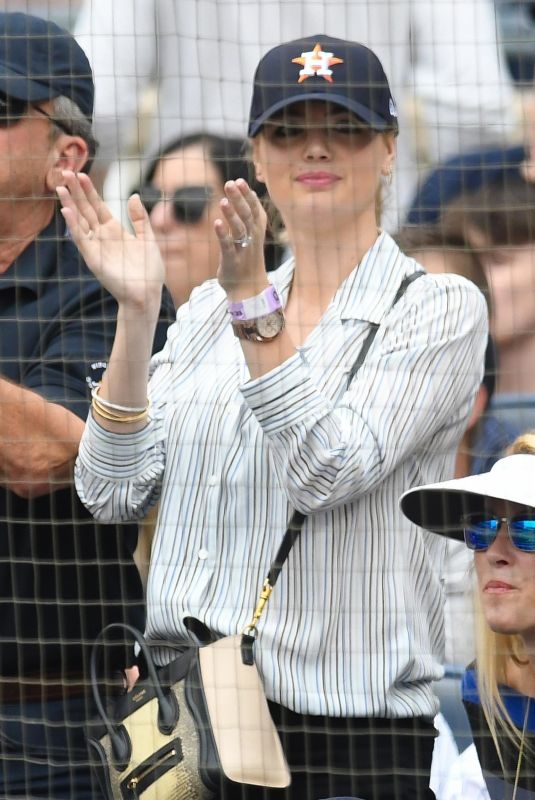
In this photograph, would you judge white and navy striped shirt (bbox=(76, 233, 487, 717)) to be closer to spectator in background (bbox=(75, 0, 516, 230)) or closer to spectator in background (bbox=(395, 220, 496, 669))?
spectator in background (bbox=(395, 220, 496, 669))

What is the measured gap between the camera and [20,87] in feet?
9.37

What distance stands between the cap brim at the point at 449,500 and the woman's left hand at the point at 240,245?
421 mm

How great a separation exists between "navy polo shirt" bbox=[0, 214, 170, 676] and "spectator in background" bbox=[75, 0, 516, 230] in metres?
0.47

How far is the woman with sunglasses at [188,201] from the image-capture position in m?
3.23

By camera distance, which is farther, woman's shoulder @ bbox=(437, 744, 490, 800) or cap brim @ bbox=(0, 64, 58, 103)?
cap brim @ bbox=(0, 64, 58, 103)

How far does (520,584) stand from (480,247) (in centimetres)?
87

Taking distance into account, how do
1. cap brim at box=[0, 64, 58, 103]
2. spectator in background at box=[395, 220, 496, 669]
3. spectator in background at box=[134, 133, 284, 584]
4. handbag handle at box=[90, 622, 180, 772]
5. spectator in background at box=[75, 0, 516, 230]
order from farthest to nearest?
spectator in background at box=[134, 133, 284, 584]
spectator in background at box=[75, 0, 516, 230]
cap brim at box=[0, 64, 58, 103]
spectator in background at box=[395, 220, 496, 669]
handbag handle at box=[90, 622, 180, 772]

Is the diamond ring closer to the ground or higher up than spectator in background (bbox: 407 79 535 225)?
closer to the ground

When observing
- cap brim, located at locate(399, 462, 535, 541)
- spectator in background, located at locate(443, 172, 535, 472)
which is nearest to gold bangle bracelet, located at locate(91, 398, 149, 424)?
cap brim, located at locate(399, 462, 535, 541)

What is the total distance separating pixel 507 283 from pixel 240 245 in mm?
813

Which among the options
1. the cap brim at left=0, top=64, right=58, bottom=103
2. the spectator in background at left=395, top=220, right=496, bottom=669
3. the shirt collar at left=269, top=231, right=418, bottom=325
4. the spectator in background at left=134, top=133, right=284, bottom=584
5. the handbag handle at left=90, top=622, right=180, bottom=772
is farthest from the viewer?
the spectator in background at left=134, top=133, right=284, bottom=584

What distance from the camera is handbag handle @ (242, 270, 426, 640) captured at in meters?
2.39

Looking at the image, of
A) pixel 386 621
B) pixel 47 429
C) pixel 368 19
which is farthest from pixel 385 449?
pixel 368 19

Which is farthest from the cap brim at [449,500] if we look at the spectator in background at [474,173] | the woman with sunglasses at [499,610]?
the spectator in background at [474,173]
